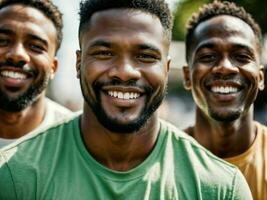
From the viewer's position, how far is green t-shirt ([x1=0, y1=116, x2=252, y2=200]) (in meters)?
3.45

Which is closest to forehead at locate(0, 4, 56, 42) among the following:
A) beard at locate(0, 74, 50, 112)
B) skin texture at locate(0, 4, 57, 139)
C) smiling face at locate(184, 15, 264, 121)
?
skin texture at locate(0, 4, 57, 139)

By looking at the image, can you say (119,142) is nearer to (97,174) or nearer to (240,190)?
(97,174)

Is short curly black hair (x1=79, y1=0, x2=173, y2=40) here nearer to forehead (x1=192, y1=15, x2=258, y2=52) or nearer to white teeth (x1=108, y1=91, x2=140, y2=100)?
white teeth (x1=108, y1=91, x2=140, y2=100)

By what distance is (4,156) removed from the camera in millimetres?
3508

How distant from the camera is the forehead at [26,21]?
17.1 feet

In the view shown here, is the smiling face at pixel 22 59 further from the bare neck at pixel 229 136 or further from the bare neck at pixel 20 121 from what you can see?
the bare neck at pixel 229 136

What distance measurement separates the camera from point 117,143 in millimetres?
3793

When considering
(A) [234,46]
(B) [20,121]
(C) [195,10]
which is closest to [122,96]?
(A) [234,46]

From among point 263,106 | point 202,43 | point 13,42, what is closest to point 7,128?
point 13,42

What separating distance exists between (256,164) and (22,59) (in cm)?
215

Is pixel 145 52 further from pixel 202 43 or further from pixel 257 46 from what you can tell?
pixel 257 46

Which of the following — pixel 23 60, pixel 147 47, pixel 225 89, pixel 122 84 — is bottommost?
pixel 225 89

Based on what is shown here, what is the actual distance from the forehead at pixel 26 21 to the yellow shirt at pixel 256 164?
1.98 metres

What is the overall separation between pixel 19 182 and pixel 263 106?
1537 cm
